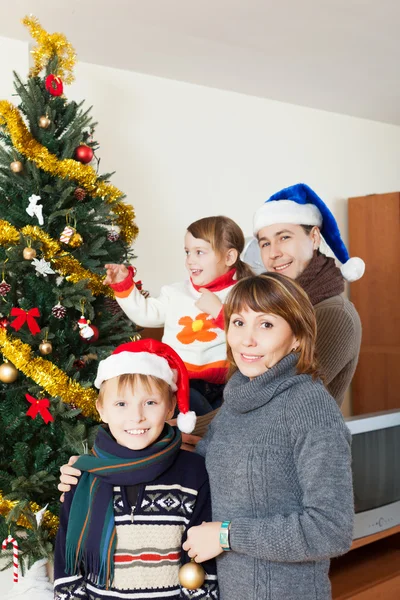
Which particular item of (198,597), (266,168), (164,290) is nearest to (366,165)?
(266,168)

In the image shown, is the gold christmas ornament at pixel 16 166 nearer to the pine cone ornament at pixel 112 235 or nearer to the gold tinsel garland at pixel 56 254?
the gold tinsel garland at pixel 56 254

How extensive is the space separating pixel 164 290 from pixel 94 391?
0.45m

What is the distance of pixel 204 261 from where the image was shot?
206cm

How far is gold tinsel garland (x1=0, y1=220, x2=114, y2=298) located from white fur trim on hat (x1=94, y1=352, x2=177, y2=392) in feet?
2.60

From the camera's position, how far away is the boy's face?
1.42m

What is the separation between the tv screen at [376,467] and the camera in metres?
2.82

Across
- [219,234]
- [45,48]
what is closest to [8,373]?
[219,234]

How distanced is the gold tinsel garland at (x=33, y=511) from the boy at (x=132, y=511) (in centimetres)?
84

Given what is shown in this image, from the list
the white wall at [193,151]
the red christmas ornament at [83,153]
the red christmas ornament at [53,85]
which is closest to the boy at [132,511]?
the red christmas ornament at [83,153]

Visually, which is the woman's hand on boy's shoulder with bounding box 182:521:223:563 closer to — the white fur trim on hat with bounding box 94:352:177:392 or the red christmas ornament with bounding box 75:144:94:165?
the white fur trim on hat with bounding box 94:352:177:392

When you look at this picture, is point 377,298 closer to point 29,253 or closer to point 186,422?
point 29,253

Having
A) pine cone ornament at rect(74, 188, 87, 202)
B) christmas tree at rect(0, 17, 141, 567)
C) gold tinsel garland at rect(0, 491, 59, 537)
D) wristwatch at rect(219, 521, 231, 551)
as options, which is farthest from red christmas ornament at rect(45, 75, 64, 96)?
wristwatch at rect(219, 521, 231, 551)

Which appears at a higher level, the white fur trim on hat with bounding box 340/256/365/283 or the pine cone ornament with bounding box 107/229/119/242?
the pine cone ornament with bounding box 107/229/119/242

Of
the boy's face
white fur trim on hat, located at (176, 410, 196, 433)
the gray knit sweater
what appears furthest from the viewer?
white fur trim on hat, located at (176, 410, 196, 433)
